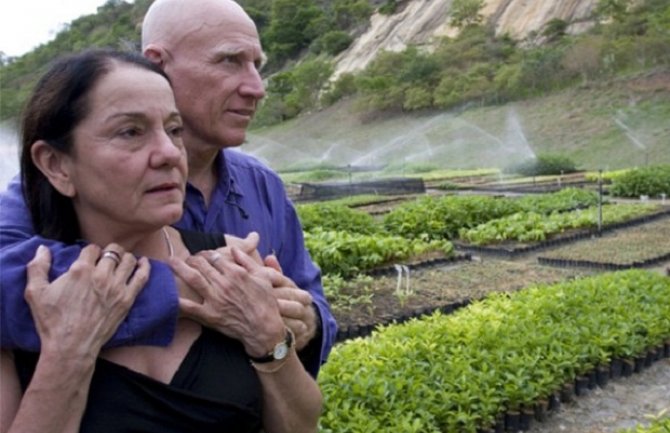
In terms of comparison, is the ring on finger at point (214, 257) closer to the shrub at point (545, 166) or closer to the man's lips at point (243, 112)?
the man's lips at point (243, 112)

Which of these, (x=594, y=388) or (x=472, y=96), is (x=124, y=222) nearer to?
(x=594, y=388)

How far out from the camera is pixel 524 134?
1439 inches

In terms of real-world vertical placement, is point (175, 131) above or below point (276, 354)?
above

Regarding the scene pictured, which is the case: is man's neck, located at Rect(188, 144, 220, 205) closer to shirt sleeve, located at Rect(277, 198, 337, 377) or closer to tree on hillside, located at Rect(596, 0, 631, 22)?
shirt sleeve, located at Rect(277, 198, 337, 377)

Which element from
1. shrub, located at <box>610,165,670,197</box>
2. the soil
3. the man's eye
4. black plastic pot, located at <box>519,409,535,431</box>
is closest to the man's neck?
the man's eye

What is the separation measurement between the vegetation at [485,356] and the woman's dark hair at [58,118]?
7.68ft

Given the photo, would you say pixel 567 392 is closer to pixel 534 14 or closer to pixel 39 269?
pixel 39 269

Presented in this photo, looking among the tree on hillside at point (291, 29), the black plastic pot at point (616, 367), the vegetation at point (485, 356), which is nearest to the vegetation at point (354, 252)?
the vegetation at point (485, 356)

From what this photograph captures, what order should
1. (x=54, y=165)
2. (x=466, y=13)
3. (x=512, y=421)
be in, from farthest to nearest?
(x=466, y=13) → (x=512, y=421) → (x=54, y=165)

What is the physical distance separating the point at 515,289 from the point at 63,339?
740cm

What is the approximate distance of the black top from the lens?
4.44ft

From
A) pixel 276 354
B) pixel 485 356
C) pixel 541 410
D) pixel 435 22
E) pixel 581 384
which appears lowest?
pixel 435 22

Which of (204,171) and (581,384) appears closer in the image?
(204,171)

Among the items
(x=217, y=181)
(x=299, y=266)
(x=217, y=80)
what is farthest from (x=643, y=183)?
(x=217, y=80)
